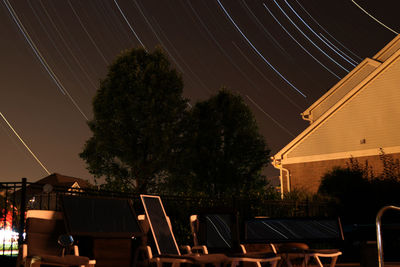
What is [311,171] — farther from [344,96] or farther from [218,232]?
[218,232]

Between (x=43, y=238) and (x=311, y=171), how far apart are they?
52.9 feet

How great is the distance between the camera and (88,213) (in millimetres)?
6543

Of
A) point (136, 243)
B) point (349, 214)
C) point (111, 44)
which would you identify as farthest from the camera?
point (111, 44)

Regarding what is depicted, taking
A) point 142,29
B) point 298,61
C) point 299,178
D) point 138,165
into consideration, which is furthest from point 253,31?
point 138,165

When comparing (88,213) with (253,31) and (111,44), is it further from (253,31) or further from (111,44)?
(111,44)

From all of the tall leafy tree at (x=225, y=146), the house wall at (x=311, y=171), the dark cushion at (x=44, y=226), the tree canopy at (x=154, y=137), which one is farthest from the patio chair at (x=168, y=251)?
the tall leafy tree at (x=225, y=146)

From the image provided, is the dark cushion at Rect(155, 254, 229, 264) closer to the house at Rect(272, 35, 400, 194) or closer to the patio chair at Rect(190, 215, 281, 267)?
the patio chair at Rect(190, 215, 281, 267)

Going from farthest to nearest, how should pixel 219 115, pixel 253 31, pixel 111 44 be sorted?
pixel 219 115 < pixel 111 44 < pixel 253 31

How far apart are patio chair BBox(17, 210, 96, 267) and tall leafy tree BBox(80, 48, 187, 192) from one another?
59.4ft

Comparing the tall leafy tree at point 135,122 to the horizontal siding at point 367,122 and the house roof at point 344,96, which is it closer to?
the house roof at point 344,96

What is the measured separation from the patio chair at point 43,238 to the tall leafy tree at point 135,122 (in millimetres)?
18091

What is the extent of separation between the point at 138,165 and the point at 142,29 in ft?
21.5

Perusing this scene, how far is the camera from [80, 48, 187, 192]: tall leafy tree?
82.5 feet

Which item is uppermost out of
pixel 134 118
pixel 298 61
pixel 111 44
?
pixel 111 44
